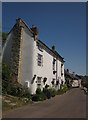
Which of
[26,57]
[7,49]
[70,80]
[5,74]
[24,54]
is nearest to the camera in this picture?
[5,74]

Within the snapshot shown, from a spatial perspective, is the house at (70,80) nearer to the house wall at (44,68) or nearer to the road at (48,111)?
the house wall at (44,68)

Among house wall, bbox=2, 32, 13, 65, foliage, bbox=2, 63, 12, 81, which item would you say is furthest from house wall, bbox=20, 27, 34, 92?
foliage, bbox=2, 63, 12, 81

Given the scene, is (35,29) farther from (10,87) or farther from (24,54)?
(10,87)

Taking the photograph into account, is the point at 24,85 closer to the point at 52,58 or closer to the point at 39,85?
the point at 39,85

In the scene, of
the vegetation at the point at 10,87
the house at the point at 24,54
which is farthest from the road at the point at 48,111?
the house at the point at 24,54

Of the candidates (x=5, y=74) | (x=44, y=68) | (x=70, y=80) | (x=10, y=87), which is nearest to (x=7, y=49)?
(x=5, y=74)

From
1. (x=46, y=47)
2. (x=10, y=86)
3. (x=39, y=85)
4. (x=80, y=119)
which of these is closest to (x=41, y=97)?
(x=10, y=86)

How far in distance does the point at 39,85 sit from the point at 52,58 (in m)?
7.09

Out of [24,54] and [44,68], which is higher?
[24,54]

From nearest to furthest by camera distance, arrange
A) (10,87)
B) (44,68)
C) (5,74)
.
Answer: (10,87), (5,74), (44,68)

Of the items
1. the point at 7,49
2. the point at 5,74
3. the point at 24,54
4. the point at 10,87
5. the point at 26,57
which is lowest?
the point at 10,87

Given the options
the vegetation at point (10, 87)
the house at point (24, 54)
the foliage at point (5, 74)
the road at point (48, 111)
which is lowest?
the road at point (48, 111)

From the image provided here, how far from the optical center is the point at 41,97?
22.7 m

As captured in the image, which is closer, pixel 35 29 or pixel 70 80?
pixel 35 29
